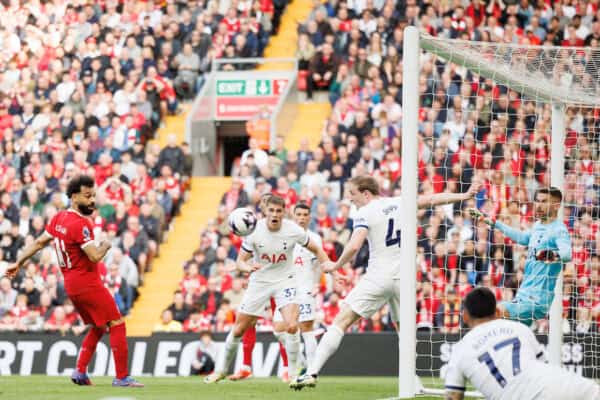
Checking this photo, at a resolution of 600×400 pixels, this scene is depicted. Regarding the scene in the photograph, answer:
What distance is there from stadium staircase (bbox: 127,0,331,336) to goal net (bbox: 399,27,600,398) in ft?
9.87

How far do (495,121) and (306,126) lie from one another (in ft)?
19.4

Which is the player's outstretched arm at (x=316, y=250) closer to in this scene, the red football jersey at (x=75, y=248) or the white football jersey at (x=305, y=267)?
the white football jersey at (x=305, y=267)

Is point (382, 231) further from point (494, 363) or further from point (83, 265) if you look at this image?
point (494, 363)

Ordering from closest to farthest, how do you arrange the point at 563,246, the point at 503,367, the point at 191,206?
1. the point at 503,367
2. the point at 563,246
3. the point at 191,206

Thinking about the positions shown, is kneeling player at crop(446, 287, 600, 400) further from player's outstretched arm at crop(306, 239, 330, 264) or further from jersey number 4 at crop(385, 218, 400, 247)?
player's outstretched arm at crop(306, 239, 330, 264)

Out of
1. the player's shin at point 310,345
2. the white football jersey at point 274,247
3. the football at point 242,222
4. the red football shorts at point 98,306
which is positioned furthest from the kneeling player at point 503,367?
Answer: the player's shin at point 310,345

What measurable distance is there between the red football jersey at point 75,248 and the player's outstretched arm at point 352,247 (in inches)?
96.0

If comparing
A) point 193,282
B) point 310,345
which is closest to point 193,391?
point 310,345

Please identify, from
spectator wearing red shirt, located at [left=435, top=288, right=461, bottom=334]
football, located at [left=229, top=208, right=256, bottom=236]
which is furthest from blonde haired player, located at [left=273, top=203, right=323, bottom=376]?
spectator wearing red shirt, located at [left=435, top=288, right=461, bottom=334]

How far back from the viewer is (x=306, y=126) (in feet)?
79.6

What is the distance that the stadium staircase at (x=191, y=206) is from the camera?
21391 millimetres

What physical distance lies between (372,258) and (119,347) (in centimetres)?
277

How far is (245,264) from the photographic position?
13352 millimetres

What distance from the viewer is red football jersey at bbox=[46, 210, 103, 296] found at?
500 inches
